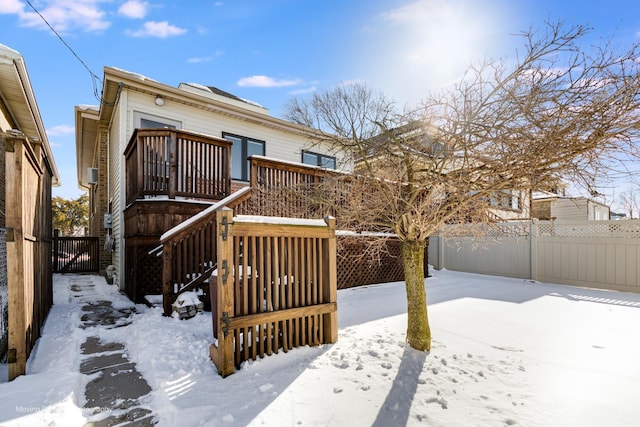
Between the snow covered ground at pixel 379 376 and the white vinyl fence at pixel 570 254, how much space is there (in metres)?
2.66

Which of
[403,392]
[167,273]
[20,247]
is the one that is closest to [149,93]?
[167,273]

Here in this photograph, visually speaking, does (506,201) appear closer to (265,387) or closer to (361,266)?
(265,387)

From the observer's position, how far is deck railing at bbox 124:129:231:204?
5.88 metres

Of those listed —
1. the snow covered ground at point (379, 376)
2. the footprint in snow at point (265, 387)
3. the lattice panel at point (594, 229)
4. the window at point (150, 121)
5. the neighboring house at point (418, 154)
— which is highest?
the window at point (150, 121)

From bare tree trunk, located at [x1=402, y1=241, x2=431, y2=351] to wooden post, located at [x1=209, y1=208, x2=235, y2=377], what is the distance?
198cm

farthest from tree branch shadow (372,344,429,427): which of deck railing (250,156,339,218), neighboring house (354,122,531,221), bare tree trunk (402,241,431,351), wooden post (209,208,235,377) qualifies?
deck railing (250,156,339,218)

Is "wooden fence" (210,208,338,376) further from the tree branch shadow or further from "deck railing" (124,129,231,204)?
"deck railing" (124,129,231,204)

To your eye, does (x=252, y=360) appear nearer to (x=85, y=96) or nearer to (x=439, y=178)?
(x=439, y=178)

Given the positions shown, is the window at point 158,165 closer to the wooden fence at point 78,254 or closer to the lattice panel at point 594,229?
the wooden fence at point 78,254

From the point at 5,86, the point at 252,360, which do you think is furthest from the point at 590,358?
the point at 5,86

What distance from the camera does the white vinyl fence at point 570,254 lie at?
283 inches

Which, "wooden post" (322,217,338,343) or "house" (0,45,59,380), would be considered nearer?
"house" (0,45,59,380)

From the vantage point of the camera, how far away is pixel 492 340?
3.82m

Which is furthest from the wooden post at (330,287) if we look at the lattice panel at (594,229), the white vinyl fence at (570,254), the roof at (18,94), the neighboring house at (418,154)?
the lattice panel at (594,229)
